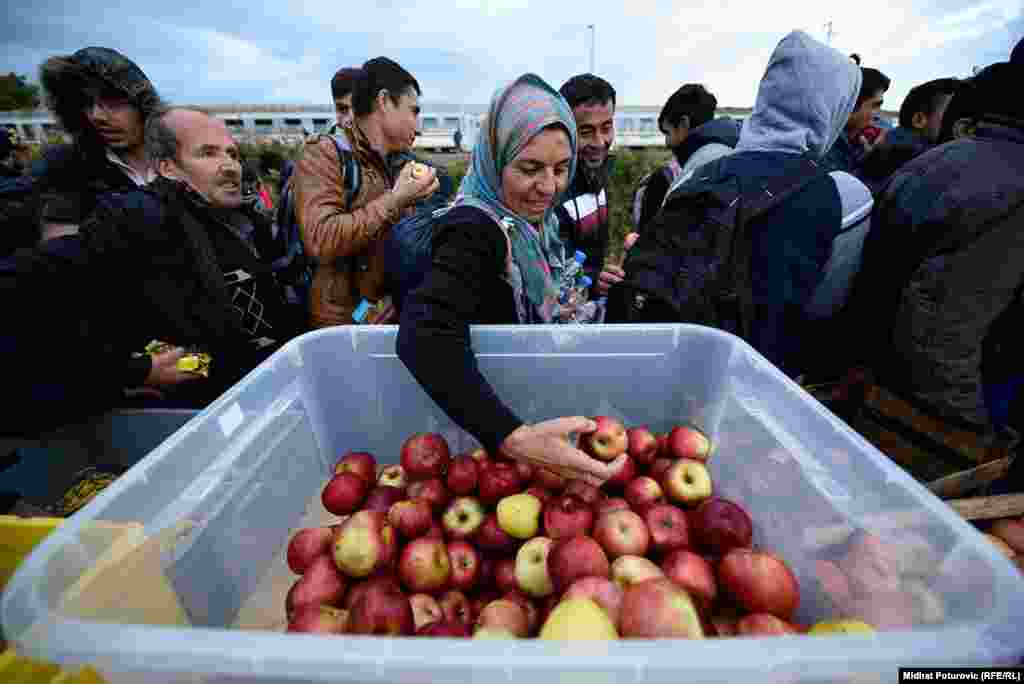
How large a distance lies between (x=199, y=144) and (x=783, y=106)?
2625 millimetres

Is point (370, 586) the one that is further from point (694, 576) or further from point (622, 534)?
point (694, 576)

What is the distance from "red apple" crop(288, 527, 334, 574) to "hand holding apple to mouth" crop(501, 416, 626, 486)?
26.2 inches

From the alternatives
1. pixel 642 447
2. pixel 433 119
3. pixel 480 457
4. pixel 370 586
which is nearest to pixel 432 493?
pixel 480 457

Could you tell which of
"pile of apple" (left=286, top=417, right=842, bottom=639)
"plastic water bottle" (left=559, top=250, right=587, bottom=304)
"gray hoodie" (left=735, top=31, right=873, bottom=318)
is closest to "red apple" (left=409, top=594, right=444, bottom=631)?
"pile of apple" (left=286, top=417, right=842, bottom=639)

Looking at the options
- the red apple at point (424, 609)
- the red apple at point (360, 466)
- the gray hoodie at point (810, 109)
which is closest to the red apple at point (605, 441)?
the red apple at point (424, 609)

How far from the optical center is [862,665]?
0.75 metres

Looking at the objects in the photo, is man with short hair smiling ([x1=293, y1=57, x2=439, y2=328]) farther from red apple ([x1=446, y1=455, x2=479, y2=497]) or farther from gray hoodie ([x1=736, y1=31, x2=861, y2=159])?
gray hoodie ([x1=736, y1=31, x2=861, y2=159])

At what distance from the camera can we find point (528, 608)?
4.71 ft

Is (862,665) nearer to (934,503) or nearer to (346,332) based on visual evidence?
(934,503)

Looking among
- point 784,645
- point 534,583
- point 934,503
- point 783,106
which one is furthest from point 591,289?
point 784,645

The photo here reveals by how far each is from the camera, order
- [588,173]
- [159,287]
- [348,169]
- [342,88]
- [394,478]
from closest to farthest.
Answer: [394,478], [159,287], [348,169], [588,173], [342,88]

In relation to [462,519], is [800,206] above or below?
above

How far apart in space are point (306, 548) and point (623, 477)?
1.10 meters

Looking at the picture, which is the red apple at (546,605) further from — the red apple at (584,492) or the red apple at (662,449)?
the red apple at (662,449)
